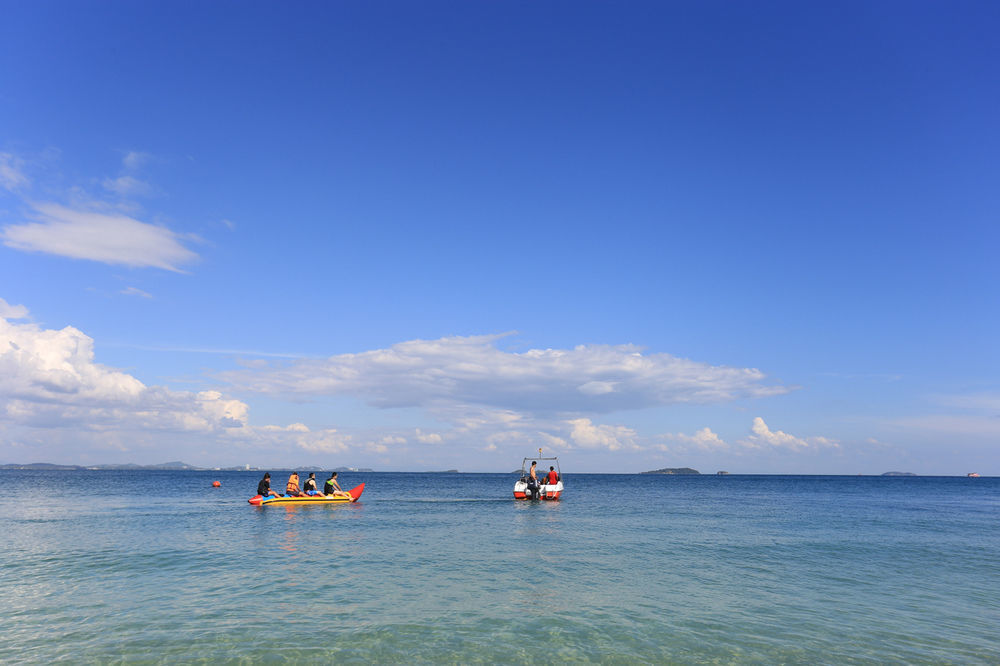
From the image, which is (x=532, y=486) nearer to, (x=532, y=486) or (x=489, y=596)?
(x=532, y=486)

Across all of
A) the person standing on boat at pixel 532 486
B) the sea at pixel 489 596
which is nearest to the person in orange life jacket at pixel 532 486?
the person standing on boat at pixel 532 486

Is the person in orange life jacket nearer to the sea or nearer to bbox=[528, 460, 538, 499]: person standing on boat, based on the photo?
bbox=[528, 460, 538, 499]: person standing on boat

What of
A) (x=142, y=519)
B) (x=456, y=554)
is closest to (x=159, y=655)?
(x=456, y=554)

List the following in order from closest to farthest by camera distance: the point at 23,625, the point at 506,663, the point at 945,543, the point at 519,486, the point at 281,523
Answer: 1. the point at 506,663
2. the point at 23,625
3. the point at 945,543
4. the point at 281,523
5. the point at 519,486

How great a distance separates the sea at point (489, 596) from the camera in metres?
11.7

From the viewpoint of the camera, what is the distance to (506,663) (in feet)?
36.1

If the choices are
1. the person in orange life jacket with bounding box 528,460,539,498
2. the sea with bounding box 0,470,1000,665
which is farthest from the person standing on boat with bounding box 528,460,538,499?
the sea with bounding box 0,470,1000,665

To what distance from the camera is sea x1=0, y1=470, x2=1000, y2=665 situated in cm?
1173

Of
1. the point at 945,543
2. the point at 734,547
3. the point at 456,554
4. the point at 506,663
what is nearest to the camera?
the point at 506,663

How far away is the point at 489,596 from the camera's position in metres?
15.8

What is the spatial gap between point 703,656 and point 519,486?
129ft

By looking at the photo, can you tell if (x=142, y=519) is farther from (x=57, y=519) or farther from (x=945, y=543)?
(x=945, y=543)

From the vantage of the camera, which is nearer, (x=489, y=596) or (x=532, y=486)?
(x=489, y=596)

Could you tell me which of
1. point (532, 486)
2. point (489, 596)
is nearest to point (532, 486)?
point (532, 486)
